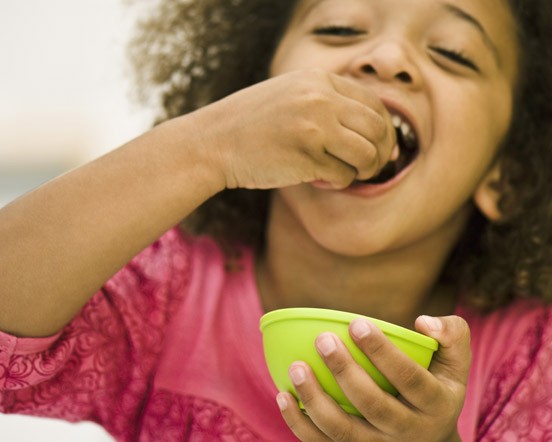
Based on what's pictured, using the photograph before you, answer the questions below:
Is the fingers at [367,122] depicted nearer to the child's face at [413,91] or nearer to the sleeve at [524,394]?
the child's face at [413,91]

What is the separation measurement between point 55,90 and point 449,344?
4.29 ft

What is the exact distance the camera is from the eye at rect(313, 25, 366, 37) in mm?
927

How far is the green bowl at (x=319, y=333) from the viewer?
643 millimetres

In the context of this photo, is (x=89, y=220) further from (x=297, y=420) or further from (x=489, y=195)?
(x=489, y=195)

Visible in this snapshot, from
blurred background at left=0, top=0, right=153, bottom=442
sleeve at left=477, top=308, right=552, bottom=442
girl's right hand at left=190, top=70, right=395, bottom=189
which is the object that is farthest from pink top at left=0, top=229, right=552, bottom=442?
blurred background at left=0, top=0, right=153, bottom=442

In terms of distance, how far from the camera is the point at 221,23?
1233 mm

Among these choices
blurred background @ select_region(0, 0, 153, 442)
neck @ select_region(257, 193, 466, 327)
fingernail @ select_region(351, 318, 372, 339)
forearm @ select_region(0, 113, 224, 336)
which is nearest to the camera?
fingernail @ select_region(351, 318, 372, 339)

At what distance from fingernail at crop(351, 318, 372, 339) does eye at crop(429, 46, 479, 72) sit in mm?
420

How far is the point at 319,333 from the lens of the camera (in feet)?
2.12

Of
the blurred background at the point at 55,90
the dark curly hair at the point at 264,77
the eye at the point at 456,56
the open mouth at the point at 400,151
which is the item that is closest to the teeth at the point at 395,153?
the open mouth at the point at 400,151

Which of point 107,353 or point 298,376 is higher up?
point 298,376

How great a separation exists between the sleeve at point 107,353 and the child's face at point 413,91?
7.6 inches

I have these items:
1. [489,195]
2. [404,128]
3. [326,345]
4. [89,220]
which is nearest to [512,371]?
[489,195]

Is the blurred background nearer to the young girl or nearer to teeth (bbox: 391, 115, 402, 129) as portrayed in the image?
the young girl
